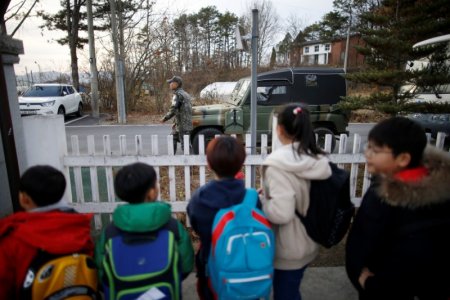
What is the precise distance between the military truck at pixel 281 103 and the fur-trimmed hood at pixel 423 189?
544cm

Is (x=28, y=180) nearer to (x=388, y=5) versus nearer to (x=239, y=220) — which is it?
(x=239, y=220)

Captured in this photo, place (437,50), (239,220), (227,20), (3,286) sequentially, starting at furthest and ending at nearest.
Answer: (227,20) → (437,50) → (239,220) → (3,286)

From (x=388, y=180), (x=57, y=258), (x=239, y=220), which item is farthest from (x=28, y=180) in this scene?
(x=388, y=180)

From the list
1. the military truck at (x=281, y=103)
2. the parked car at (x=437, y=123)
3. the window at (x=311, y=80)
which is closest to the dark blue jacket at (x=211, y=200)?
the military truck at (x=281, y=103)

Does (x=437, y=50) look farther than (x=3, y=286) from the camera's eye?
Yes

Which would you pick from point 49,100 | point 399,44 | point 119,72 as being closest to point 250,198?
point 399,44

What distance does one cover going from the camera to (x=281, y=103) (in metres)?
7.33

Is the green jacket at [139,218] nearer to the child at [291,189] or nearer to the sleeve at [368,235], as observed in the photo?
the child at [291,189]

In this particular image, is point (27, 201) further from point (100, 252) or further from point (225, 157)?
point (225, 157)

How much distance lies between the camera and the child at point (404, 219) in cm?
147

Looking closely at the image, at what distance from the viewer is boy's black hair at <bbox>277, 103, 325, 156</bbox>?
1799 mm

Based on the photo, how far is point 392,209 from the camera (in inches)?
59.7

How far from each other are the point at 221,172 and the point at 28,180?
975 millimetres

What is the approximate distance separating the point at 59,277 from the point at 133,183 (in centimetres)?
58
